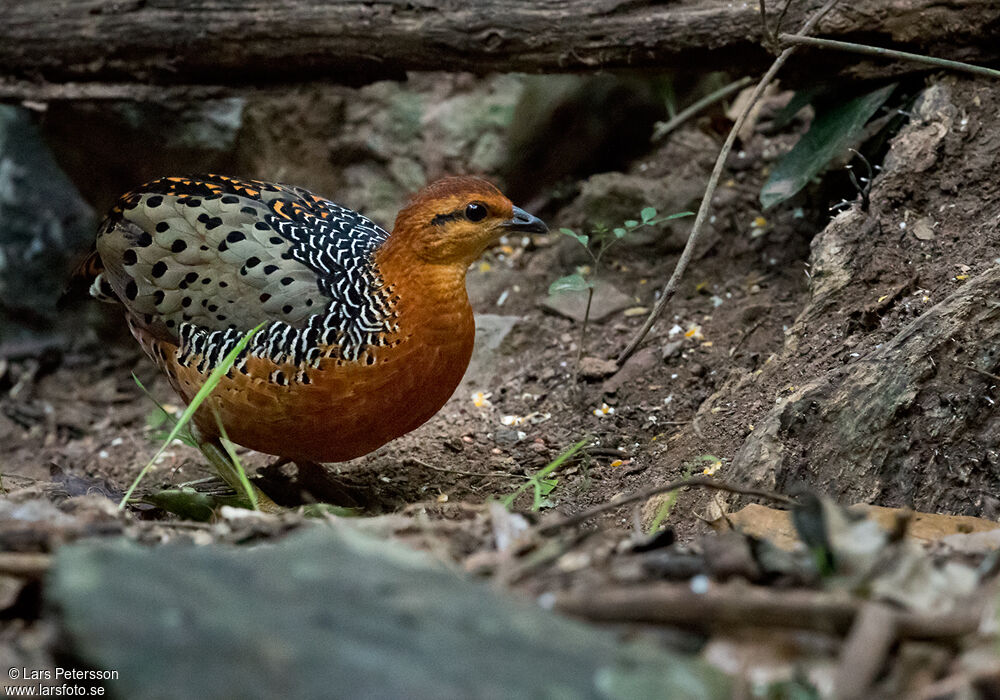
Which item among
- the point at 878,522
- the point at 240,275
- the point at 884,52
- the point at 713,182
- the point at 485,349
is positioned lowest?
the point at 485,349

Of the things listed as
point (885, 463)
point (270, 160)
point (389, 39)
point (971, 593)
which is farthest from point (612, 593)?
point (270, 160)

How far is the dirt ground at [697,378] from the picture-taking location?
332cm

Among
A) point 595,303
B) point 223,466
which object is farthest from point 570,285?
point 223,466

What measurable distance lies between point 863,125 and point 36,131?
5037 mm

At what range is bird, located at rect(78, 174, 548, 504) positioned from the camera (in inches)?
151

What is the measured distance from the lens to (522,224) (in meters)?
4.09

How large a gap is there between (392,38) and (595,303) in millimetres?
1776

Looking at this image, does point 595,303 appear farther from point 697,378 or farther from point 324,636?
point 324,636

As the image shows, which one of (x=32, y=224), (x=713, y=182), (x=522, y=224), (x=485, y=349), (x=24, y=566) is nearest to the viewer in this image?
(x=24, y=566)

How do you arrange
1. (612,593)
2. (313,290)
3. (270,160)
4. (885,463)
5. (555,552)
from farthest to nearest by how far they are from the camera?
(270,160) → (313,290) → (885,463) → (555,552) → (612,593)

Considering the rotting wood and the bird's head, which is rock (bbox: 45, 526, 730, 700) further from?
the rotting wood

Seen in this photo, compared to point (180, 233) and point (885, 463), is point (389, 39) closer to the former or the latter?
point (180, 233)

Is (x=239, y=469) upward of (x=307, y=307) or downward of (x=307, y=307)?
downward

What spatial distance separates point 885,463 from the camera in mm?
3326
